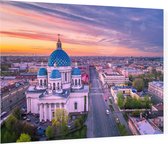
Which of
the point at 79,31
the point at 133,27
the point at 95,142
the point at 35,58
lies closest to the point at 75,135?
the point at 95,142

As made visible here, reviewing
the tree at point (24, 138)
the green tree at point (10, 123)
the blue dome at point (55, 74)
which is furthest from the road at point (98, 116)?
the green tree at point (10, 123)

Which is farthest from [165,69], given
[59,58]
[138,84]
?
[59,58]

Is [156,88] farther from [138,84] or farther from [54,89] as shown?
[54,89]

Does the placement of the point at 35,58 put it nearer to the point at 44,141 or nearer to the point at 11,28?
the point at 11,28

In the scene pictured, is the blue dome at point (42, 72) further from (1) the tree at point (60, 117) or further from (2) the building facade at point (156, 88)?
(2) the building facade at point (156, 88)

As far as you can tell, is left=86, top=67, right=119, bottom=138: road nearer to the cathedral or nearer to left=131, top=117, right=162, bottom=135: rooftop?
the cathedral
